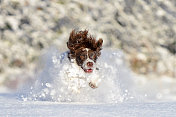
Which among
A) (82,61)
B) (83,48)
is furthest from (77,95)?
(83,48)

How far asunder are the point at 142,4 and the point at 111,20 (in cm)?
156

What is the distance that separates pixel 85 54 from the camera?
12.5ft

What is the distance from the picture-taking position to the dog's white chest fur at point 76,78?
3617 millimetres

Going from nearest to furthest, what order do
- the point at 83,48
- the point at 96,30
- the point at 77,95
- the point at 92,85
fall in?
the point at 77,95
the point at 92,85
the point at 83,48
the point at 96,30

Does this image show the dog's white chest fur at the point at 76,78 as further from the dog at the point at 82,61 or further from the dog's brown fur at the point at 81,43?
the dog's brown fur at the point at 81,43

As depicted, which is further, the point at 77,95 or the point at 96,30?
the point at 96,30

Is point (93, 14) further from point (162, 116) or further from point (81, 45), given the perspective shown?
point (162, 116)

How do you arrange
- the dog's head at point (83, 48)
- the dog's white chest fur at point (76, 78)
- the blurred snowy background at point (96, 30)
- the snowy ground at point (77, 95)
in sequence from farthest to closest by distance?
the blurred snowy background at point (96, 30) < the dog's head at point (83, 48) < the dog's white chest fur at point (76, 78) < the snowy ground at point (77, 95)

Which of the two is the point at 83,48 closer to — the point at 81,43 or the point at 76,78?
the point at 81,43

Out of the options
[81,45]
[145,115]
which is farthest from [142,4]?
[145,115]

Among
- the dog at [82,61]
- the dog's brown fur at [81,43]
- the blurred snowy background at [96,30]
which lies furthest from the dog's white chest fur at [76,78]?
the blurred snowy background at [96,30]

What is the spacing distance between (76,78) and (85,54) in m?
0.27

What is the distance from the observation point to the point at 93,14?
1175cm

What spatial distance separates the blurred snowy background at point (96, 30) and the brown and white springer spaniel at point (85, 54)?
5.73m
